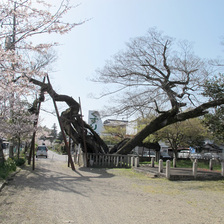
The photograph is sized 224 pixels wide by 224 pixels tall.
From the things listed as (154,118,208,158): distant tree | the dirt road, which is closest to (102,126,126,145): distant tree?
(154,118,208,158): distant tree

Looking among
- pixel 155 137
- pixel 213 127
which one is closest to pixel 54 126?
pixel 155 137

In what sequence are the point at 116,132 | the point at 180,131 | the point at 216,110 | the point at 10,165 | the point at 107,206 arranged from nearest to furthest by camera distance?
1. the point at 107,206
2. the point at 10,165
3. the point at 216,110
4. the point at 180,131
5. the point at 116,132

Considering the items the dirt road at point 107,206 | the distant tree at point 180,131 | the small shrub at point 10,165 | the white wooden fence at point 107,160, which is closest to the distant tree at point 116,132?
the distant tree at point 180,131

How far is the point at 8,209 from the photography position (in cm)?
526

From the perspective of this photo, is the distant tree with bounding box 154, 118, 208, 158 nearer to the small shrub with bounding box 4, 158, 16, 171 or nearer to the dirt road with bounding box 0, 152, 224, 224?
the dirt road with bounding box 0, 152, 224, 224

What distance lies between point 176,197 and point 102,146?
1330 cm

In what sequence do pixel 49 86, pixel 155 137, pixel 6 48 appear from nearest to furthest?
pixel 6 48 → pixel 49 86 → pixel 155 137

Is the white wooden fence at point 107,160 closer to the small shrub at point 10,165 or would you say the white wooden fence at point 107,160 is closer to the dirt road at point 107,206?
the small shrub at point 10,165

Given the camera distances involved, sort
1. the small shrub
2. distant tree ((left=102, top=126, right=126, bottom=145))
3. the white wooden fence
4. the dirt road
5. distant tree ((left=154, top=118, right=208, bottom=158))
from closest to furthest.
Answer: the dirt road, the small shrub, the white wooden fence, distant tree ((left=154, top=118, right=208, bottom=158)), distant tree ((left=102, top=126, right=126, bottom=145))

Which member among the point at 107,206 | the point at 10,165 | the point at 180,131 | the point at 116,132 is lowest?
the point at 107,206

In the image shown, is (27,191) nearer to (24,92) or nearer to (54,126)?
(24,92)

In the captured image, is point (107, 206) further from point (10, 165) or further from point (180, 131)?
point (180, 131)

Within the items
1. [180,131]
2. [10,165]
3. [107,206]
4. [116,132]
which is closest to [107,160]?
[180,131]

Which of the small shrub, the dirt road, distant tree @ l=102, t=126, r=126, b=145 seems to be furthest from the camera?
distant tree @ l=102, t=126, r=126, b=145
